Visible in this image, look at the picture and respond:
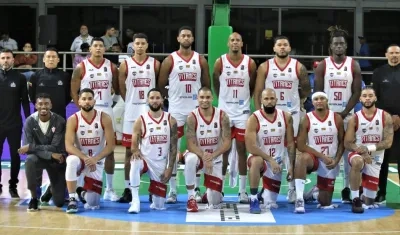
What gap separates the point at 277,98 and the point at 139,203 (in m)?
2.09

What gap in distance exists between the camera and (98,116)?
8734 millimetres

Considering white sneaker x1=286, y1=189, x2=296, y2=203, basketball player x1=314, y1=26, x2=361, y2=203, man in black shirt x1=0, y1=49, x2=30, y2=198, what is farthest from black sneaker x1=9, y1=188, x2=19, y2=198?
basketball player x1=314, y1=26, x2=361, y2=203

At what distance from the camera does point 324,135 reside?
8688 mm

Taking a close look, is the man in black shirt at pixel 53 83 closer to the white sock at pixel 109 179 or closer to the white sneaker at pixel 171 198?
the white sock at pixel 109 179

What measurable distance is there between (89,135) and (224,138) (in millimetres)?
1554

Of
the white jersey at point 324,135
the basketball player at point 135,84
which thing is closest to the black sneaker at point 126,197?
the basketball player at point 135,84

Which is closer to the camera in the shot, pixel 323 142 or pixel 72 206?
pixel 72 206

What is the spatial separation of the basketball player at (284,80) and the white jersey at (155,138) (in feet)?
3.89

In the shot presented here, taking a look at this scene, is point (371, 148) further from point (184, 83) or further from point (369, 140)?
point (184, 83)

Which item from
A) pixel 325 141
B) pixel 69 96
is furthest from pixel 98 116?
pixel 325 141

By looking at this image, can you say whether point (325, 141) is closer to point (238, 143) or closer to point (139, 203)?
point (238, 143)

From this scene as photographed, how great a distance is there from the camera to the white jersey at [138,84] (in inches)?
360

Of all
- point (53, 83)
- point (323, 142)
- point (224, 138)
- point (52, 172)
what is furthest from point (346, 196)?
point (53, 83)

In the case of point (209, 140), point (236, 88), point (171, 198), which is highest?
point (236, 88)
